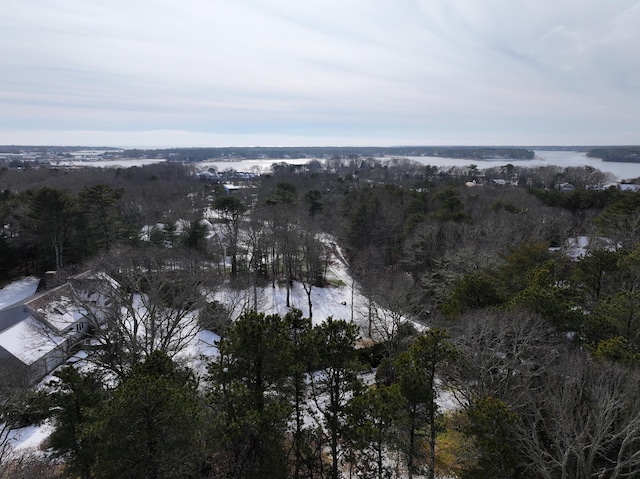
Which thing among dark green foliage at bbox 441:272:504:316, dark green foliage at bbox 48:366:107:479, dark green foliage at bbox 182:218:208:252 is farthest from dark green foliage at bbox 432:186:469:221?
dark green foliage at bbox 48:366:107:479

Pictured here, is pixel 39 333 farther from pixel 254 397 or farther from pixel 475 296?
pixel 475 296

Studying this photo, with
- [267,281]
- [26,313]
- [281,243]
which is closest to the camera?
[26,313]

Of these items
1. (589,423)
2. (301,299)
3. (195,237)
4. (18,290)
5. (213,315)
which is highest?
(589,423)

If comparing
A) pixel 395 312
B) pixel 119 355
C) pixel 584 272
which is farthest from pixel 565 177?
pixel 119 355

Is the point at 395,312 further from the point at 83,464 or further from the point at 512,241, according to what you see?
the point at 512,241

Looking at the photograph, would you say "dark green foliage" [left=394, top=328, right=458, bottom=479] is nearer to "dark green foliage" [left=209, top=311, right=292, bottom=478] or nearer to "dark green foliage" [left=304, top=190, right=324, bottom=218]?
"dark green foliage" [left=209, top=311, right=292, bottom=478]

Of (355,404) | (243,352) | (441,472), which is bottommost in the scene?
(441,472)

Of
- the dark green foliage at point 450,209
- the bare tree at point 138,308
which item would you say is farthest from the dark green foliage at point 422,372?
the dark green foliage at point 450,209

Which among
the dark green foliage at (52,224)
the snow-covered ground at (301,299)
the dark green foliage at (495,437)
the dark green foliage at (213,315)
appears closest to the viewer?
the dark green foliage at (495,437)

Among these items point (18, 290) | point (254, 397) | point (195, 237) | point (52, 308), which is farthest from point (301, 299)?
point (18, 290)

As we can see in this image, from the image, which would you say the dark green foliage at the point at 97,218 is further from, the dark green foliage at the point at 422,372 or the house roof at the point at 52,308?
the dark green foliage at the point at 422,372

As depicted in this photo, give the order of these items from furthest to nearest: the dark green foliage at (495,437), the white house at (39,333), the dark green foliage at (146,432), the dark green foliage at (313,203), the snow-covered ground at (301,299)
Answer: the dark green foliage at (313,203) → the snow-covered ground at (301,299) → the white house at (39,333) → the dark green foliage at (495,437) → the dark green foliage at (146,432)
